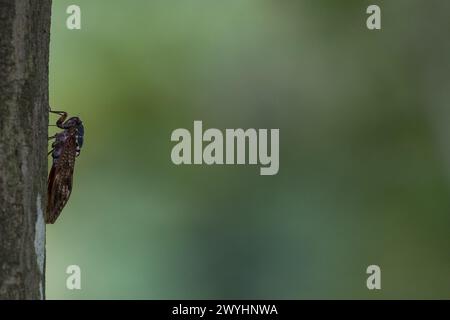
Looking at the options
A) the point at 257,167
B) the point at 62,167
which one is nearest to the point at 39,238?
the point at 62,167

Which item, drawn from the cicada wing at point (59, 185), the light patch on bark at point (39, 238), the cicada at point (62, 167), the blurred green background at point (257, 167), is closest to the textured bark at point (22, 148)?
the light patch on bark at point (39, 238)

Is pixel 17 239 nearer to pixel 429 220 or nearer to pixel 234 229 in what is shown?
pixel 234 229

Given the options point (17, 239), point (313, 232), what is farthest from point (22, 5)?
point (313, 232)

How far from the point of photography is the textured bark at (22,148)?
1378mm

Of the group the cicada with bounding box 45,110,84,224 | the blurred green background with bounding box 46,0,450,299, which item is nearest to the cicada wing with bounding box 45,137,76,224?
the cicada with bounding box 45,110,84,224

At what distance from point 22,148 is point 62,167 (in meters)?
0.88

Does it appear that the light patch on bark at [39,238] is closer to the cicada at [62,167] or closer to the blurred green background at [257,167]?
the cicada at [62,167]

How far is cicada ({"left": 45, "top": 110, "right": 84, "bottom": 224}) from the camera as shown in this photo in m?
2.10

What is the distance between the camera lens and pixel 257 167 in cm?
383

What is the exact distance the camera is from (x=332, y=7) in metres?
3.99

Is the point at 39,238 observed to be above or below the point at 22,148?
below

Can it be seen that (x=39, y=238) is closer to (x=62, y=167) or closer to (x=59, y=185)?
(x=59, y=185)

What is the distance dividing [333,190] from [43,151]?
2.59 m

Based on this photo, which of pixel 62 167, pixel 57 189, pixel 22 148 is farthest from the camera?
pixel 62 167
